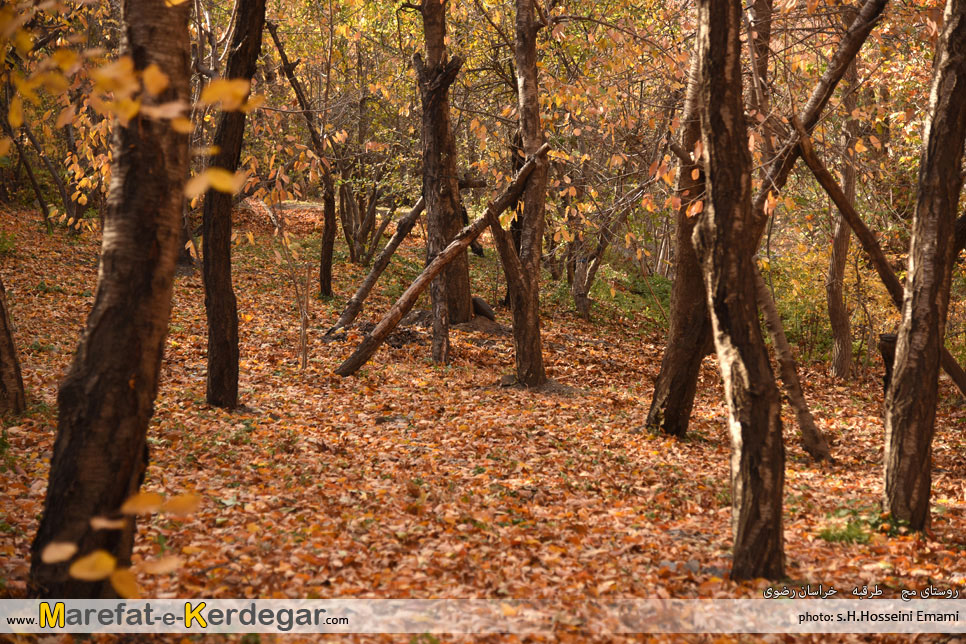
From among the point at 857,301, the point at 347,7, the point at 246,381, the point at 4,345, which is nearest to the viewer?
the point at 4,345

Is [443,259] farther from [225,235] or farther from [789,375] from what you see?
[789,375]

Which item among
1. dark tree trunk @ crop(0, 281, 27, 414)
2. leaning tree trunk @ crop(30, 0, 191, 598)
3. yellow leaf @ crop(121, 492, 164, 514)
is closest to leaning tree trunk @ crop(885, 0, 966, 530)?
leaning tree trunk @ crop(30, 0, 191, 598)

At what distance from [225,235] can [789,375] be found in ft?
19.2

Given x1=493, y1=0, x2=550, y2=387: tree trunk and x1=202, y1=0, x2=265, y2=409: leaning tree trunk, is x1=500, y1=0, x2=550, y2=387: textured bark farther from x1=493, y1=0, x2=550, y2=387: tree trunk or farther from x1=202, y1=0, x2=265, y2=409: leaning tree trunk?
x1=202, y1=0, x2=265, y2=409: leaning tree trunk

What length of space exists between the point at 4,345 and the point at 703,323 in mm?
6575

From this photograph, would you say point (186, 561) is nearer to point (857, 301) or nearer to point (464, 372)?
point (464, 372)

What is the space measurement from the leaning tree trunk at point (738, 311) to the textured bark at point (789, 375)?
259cm

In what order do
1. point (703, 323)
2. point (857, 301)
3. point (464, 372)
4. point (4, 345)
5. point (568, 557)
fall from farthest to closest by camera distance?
point (857, 301)
point (464, 372)
point (703, 323)
point (4, 345)
point (568, 557)

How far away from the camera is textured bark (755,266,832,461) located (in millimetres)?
6611

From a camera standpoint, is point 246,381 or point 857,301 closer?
point 246,381

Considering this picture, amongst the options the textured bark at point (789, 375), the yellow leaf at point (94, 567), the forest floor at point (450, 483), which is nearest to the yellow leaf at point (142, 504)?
the yellow leaf at point (94, 567)

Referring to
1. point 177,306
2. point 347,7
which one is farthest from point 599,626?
point 347,7

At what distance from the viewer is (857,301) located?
13.9 m

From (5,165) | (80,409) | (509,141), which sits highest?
(509,141)
